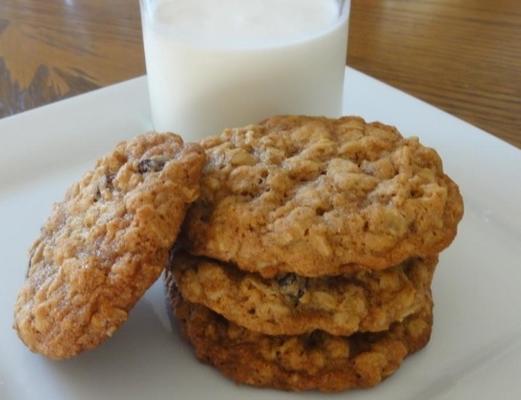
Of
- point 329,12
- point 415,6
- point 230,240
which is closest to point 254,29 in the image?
point 329,12

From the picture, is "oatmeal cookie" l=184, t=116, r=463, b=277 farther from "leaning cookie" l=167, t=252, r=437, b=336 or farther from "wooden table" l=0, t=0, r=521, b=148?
"wooden table" l=0, t=0, r=521, b=148

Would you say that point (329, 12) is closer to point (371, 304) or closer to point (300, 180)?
point (300, 180)

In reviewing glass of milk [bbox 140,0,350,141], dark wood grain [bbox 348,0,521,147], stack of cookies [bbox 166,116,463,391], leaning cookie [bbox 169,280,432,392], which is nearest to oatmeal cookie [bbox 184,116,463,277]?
stack of cookies [bbox 166,116,463,391]

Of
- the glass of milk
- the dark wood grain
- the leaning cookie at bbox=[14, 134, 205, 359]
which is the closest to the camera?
the leaning cookie at bbox=[14, 134, 205, 359]

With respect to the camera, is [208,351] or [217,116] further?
[217,116]

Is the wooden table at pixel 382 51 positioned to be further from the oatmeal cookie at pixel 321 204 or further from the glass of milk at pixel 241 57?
the oatmeal cookie at pixel 321 204

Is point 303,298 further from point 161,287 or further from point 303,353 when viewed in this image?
point 161,287
